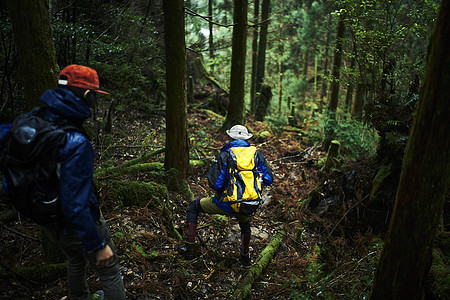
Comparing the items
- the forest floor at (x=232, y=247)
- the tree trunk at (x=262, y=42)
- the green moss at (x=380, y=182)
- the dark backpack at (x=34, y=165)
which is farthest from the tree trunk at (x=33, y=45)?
the tree trunk at (x=262, y=42)

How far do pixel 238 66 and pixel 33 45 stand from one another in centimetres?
801

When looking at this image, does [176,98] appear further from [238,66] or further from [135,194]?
[238,66]

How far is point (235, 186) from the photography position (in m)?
4.00

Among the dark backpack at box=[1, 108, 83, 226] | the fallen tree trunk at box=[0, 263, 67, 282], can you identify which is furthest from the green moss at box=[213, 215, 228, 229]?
the dark backpack at box=[1, 108, 83, 226]

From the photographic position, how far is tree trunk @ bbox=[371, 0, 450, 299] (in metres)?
1.86

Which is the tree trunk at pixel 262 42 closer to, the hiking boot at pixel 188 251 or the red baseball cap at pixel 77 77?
the hiking boot at pixel 188 251

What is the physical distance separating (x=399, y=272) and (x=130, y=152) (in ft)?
22.7

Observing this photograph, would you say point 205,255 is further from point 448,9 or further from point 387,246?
point 448,9

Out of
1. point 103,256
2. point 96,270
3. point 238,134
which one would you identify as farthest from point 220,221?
point 103,256

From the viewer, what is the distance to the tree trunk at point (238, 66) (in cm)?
941

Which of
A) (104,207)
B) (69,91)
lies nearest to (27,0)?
(69,91)

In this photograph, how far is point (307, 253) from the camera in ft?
16.3

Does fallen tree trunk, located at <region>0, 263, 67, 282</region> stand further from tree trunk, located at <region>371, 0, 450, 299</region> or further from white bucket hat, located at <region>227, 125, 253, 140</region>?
tree trunk, located at <region>371, 0, 450, 299</region>

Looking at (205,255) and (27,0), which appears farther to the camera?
(205,255)
